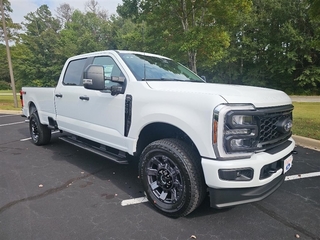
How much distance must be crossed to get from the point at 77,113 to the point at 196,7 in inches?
388

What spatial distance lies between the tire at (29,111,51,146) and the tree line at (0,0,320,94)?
7154 mm

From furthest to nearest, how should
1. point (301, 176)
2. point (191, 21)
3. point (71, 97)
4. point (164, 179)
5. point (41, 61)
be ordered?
point (41, 61), point (191, 21), point (71, 97), point (301, 176), point (164, 179)

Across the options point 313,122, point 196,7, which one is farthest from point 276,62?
point 313,122

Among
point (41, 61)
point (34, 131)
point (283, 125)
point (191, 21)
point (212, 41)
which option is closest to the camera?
point (283, 125)

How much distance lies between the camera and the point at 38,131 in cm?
540

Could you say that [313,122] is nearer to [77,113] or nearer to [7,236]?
[77,113]

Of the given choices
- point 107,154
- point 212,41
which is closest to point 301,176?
point 107,154

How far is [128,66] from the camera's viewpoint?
10.4 ft

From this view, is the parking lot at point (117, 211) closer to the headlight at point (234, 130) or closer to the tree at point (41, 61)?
the headlight at point (234, 130)

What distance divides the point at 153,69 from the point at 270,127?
183cm

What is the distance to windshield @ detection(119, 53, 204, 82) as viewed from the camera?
3.18 metres

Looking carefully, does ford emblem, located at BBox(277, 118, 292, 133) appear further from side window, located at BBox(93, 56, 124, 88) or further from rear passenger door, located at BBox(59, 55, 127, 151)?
side window, located at BBox(93, 56, 124, 88)

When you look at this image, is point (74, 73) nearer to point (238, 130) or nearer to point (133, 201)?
point (133, 201)

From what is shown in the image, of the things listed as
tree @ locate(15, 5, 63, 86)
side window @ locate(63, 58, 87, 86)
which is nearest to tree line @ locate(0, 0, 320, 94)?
tree @ locate(15, 5, 63, 86)
